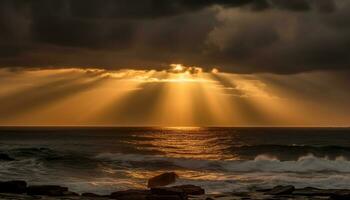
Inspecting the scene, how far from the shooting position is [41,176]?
140 ft

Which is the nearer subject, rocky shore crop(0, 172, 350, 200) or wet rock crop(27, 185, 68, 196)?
rocky shore crop(0, 172, 350, 200)

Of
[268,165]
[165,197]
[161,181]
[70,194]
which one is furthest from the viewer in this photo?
[268,165]

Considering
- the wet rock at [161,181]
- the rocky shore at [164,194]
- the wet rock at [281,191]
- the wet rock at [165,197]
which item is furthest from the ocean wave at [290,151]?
the wet rock at [165,197]

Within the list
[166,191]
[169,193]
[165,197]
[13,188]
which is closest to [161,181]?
[166,191]

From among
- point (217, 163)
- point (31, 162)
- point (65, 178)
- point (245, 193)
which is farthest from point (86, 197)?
point (217, 163)

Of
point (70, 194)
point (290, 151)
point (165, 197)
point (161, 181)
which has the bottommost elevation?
point (70, 194)

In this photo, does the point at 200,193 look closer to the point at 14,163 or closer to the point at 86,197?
the point at 86,197

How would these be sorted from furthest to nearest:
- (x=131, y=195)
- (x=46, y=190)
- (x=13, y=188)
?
(x=13, y=188)
(x=46, y=190)
(x=131, y=195)

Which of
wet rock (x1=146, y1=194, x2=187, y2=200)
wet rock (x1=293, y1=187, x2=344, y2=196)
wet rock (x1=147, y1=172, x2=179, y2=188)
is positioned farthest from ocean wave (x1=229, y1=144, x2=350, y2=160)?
wet rock (x1=146, y1=194, x2=187, y2=200)

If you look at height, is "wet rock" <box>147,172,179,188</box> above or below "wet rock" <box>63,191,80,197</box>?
above

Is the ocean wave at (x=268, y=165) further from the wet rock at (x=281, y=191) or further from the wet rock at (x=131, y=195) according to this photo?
the wet rock at (x=131, y=195)

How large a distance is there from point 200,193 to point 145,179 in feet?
38.8

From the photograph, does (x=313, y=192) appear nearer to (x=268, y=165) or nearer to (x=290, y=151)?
(x=268, y=165)

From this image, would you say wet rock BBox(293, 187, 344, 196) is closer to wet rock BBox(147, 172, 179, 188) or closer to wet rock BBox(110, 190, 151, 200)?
wet rock BBox(110, 190, 151, 200)
